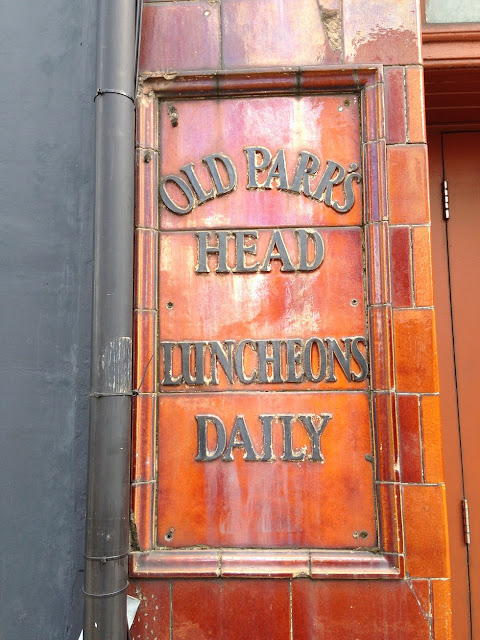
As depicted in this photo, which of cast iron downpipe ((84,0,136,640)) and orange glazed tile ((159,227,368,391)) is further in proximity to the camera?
orange glazed tile ((159,227,368,391))

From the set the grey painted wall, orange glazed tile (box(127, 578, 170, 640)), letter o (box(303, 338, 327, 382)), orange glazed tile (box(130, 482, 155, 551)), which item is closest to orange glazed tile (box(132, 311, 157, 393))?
the grey painted wall

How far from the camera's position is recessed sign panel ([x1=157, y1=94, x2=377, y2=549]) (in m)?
1.91

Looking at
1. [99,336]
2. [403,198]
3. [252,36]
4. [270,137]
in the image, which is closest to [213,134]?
[270,137]

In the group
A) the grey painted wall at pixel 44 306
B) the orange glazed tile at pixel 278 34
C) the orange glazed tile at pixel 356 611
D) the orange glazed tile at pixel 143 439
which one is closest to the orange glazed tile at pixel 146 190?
the grey painted wall at pixel 44 306

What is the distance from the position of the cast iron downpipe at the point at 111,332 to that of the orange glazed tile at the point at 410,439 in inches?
39.0

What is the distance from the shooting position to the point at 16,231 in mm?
2104

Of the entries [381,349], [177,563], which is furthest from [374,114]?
[177,563]

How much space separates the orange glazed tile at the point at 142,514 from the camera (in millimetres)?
1877

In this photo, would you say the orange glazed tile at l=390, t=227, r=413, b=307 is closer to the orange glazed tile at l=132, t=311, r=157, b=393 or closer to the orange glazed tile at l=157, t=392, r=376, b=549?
the orange glazed tile at l=157, t=392, r=376, b=549

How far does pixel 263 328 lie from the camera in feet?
6.53

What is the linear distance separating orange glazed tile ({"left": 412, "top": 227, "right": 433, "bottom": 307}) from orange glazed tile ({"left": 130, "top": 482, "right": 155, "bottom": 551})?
1.23m

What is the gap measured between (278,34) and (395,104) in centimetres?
55

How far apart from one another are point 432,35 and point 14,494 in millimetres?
2556

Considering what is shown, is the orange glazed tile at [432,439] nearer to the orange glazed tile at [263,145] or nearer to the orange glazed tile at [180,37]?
the orange glazed tile at [263,145]
